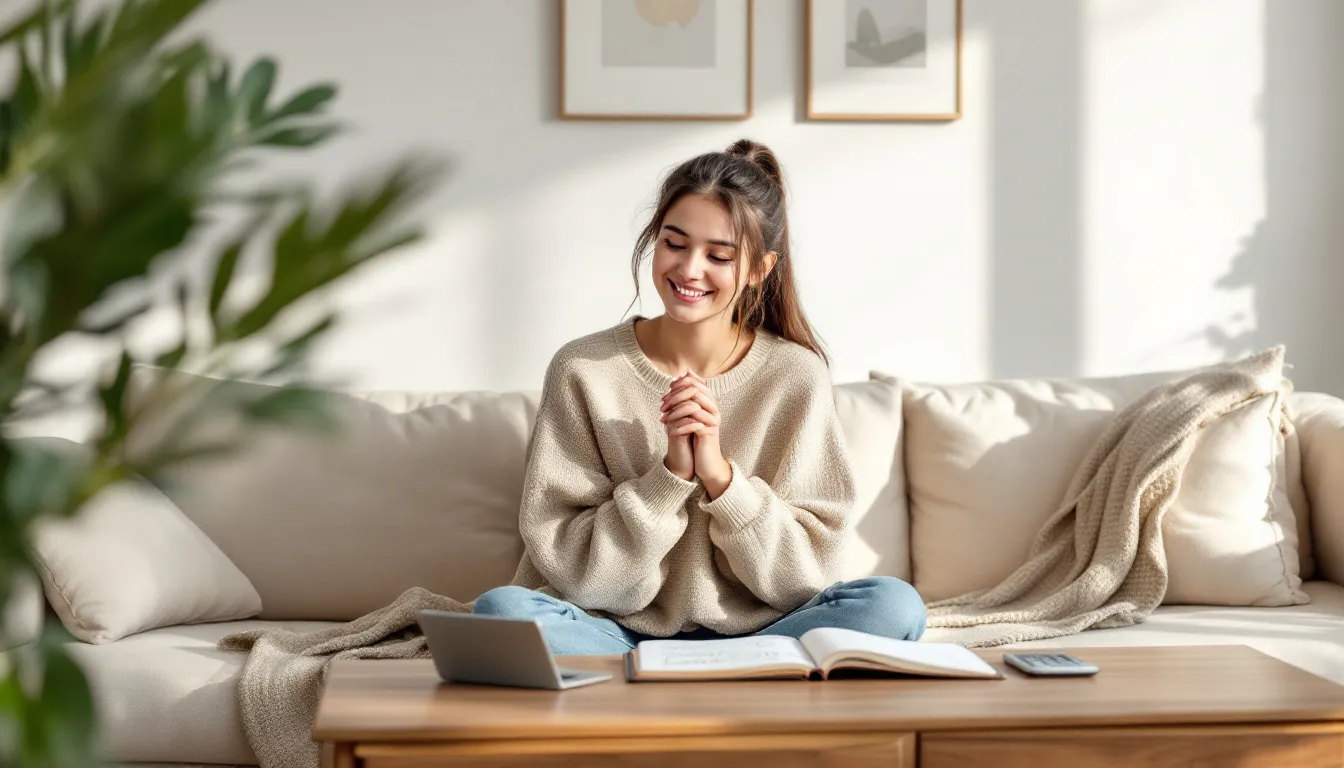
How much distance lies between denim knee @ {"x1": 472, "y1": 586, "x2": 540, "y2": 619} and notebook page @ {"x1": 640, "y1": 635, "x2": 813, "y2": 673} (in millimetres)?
293

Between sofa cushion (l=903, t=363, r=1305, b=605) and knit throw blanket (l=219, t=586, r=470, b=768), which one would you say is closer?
Answer: knit throw blanket (l=219, t=586, r=470, b=768)

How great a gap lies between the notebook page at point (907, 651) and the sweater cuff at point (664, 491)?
0.42 meters

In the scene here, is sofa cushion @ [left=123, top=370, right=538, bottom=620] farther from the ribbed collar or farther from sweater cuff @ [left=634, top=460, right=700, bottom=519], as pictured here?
sweater cuff @ [left=634, top=460, right=700, bottom=519]

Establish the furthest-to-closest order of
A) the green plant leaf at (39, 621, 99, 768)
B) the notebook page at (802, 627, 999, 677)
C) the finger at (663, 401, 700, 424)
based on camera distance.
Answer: the finger at (663, 401, 700, 424) → the notebook page at (802, 627, 999, 677) → the green plant leaf at (39, 621, 99, 768)

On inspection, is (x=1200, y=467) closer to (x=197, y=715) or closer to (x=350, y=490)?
(x=350, y=490)

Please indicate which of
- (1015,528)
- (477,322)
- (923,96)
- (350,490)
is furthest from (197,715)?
(923,96)

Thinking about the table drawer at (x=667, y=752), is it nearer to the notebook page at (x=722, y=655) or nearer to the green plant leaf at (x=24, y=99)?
the notebook page at (x=722, y=655)

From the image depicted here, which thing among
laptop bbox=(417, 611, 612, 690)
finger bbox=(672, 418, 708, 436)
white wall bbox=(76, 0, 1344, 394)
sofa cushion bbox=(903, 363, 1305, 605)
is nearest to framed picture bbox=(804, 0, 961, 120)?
white wall bbox=(76, 0, 1344, 394)

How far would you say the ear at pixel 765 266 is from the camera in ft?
7.54

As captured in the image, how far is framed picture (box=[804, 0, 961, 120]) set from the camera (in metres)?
3.03

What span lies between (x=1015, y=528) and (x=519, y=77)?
1415mm

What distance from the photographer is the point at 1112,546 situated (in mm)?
2414

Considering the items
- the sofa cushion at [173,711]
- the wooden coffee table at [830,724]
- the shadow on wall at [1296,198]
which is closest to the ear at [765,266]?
the wooden coffee table at [830,724]

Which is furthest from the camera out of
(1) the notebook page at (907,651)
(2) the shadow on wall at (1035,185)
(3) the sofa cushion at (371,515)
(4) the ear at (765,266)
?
(2) the shadow on wall at (1035,185)
